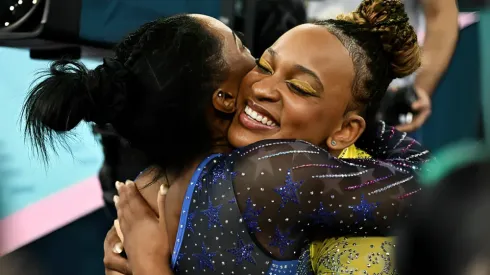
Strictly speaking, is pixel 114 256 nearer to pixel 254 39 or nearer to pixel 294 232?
pixel 294 232

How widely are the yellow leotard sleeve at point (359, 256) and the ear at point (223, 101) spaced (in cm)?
27

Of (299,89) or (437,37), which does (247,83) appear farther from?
(437,37)

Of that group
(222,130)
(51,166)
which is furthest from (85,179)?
(222,130)

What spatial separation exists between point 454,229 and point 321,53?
71 cm

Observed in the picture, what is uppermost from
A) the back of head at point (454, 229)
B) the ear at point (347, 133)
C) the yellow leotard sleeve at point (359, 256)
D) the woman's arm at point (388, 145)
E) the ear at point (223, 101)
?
the back of head at point (454, 229)

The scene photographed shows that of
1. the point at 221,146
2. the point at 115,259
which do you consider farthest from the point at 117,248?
the point at 221,146

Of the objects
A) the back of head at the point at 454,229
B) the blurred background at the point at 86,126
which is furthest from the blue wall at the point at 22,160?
the back of head at the point at 454,229

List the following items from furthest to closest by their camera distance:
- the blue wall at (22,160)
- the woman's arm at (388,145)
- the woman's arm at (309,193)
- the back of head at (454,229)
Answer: the blue wall at (22,160) → the woman's arm at (388,145) → the woman's arm at (309,193) → the back of head at (454,229)

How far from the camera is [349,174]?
102 centimetres

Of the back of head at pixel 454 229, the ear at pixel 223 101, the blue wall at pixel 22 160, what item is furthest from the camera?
the blue wall at pixel 22 160

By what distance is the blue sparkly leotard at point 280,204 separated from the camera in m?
1.00

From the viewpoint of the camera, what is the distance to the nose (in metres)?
1.15

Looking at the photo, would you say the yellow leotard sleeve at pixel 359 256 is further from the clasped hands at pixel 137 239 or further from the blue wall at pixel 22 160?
the blue wall at pixel 22 160

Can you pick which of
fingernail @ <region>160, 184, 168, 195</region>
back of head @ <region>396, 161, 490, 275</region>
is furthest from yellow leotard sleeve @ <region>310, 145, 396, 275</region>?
back of head @ <region>396, 161, 490, 275</region>
